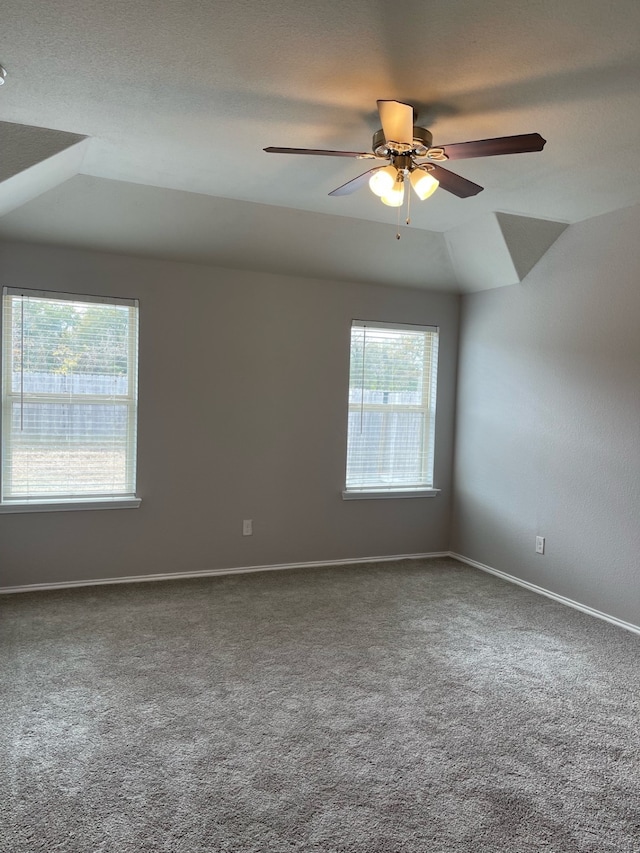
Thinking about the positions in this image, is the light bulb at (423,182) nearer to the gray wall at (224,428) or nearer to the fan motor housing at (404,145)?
the fan motor housing at (404,145)

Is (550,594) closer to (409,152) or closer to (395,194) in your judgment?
(395,194)

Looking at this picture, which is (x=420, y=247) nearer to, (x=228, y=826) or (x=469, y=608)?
(x=469, y=608)

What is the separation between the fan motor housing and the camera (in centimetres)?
239

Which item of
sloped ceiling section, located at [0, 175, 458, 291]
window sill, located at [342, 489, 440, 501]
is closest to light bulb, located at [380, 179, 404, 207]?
sloped ceiling section, located at [0, 175, 458, 291]

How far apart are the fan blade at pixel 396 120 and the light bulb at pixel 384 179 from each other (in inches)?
7.3

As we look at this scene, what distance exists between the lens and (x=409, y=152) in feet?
8.10

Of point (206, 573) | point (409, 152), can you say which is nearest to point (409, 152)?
point (409, 152)

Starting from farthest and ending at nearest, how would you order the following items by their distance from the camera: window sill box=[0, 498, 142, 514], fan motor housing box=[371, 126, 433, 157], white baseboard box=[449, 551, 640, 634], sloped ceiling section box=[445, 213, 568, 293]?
sloped ceiling section box=[445, 213, 568, 293], window sill box=[0, 498, 142, 514], white baseboard box=[449, 551, 640, 634], fan motor housing box=[371, 126, 433, 157]

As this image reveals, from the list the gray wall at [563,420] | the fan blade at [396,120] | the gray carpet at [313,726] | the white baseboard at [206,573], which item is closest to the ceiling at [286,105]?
the fan blade at [396,120]

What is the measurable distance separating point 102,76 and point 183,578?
3237 mm

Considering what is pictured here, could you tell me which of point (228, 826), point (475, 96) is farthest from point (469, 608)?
point (475, 96)

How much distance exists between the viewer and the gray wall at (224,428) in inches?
160

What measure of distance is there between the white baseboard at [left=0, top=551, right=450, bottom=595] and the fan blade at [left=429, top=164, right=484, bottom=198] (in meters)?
3.09

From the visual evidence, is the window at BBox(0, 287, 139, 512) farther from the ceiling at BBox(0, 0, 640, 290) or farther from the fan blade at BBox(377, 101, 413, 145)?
the fan blade at BBox(377, 101, 413, 145)
